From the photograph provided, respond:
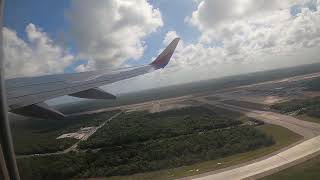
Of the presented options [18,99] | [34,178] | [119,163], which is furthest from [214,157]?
[18,99]

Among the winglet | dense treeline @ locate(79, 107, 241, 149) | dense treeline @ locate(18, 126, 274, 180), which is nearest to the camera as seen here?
the winglet

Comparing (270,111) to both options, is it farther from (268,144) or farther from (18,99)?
(18,99)

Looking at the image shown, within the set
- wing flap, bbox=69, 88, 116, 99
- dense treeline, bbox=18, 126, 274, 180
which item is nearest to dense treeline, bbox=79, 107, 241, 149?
dense treeline, bbox=18, 126, 274, 180

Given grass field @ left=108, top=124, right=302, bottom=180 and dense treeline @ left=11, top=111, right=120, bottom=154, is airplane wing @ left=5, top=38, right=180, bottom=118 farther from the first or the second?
grass field @ left=108, top=124, right=302, bottom=180

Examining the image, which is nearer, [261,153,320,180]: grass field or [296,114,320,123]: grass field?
[261,153,320,180]: grass field

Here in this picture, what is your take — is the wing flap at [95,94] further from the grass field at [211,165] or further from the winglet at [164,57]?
the grass field at [211,165]

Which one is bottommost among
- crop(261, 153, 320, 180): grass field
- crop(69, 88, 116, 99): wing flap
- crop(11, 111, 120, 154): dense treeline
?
crop(261, 153, 320, 180): grass field

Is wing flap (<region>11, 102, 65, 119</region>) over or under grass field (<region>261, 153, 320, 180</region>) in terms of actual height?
over
